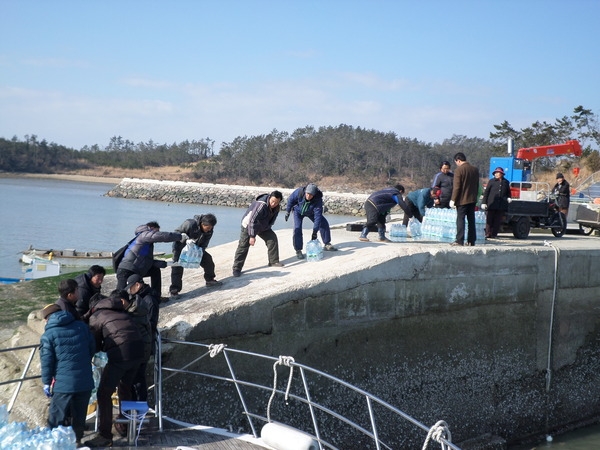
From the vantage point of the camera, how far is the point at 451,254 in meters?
9.68

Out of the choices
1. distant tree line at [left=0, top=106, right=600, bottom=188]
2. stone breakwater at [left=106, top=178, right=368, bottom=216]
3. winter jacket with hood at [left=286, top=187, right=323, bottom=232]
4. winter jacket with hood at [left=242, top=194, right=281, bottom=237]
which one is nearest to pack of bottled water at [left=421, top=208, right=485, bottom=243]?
winter jacket with hood at [left=286, top=187, right=323, bottom=232]

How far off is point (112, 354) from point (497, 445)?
19.5ft

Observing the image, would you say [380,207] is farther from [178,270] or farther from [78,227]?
[78,227]

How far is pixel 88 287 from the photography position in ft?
23.6

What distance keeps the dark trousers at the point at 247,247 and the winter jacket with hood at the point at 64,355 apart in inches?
148

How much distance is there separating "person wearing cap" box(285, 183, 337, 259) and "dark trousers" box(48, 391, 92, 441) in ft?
15.3

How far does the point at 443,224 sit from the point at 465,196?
4.52 feet

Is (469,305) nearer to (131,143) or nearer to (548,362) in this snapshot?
(548,362)

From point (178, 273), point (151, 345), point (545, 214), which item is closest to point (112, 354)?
point (151, 345)

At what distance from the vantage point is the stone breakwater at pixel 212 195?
65.8 m

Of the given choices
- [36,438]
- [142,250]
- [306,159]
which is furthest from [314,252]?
[306,159]

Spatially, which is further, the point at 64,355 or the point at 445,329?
the point at 445,329

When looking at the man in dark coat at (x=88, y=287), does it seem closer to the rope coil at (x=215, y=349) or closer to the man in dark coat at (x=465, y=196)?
the rope coil at (x=215, y=349)

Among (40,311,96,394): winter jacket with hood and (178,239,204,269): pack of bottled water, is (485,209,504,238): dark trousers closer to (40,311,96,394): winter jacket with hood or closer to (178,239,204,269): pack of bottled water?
(178,239,204,269): pack of bottled water
